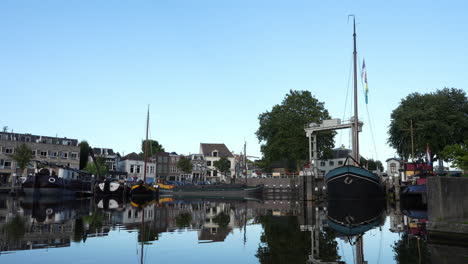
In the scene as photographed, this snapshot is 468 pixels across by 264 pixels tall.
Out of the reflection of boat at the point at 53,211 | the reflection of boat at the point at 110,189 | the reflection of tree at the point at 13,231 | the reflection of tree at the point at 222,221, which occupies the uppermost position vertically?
the reflection of boat at the point at 110,189

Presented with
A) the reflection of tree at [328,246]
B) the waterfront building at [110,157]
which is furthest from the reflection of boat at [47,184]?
the waterfront building at [110,157]

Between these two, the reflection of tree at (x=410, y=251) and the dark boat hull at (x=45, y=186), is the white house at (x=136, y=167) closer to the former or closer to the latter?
the dark boat hull at (x=45, y=186)

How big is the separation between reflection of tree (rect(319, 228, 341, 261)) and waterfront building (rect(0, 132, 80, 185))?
60329mm

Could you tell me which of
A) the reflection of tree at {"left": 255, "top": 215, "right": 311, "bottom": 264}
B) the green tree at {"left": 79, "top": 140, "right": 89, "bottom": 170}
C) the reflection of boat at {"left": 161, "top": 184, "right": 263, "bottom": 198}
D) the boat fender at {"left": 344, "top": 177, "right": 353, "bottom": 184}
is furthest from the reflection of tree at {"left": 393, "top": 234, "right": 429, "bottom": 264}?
the green tree at {"left": 79, "top": 140, "right": 89, "bottom": 170}

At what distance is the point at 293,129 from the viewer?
186ft

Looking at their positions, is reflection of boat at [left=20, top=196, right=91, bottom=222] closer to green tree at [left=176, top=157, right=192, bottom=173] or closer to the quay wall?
the quay wall

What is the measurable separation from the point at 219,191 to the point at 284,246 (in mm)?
50104

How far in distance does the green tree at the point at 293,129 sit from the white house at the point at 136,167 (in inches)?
1526

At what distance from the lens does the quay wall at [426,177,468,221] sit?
1252 centimetres

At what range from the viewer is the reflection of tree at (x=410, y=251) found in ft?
29.9

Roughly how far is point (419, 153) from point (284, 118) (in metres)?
18.8

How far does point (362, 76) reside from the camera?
37.0 meters

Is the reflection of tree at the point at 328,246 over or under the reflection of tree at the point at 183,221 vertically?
over

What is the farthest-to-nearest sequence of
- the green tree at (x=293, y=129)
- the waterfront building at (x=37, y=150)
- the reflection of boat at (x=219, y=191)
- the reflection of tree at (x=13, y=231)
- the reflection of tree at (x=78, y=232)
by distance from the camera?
the waterfront building at (x=37, y=150) → the reflection of boat at (x=219, y=191) → the green tree at (x=293, y=129) → the reflection of tree at (x=78, y=232) → the reflection of tree at (x=13, y=231)
